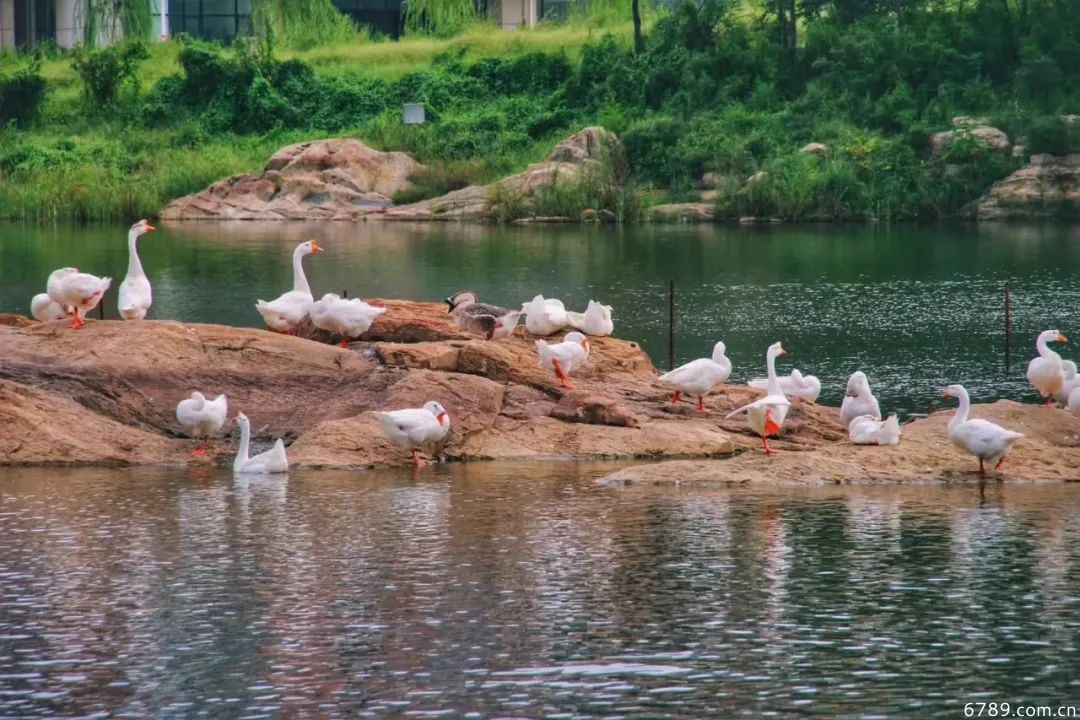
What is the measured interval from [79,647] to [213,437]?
29.9 feet

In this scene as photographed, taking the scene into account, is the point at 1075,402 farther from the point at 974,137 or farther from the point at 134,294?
the point at 974,137

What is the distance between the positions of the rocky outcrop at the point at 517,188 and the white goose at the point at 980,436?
159 feet

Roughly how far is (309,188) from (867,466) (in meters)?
52.2

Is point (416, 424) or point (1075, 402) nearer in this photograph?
point (416, 424)

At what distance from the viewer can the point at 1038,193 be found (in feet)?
217

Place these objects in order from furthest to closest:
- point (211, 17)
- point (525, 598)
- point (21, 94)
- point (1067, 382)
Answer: point (211, 17)
point (21, 94)
point (1067, 382)
point (525, 598)

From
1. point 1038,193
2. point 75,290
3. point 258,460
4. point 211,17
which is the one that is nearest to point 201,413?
point 258,460

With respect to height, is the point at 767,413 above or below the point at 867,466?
above

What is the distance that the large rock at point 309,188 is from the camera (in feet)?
234

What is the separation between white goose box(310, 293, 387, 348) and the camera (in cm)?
2533

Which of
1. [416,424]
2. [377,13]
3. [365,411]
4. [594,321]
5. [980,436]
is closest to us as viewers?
[980,436]

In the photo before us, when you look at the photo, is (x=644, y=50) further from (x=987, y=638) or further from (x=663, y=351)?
(x=987, y=638)

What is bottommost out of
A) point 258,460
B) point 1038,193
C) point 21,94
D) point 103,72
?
point 258,460

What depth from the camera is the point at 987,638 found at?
48.7 feet
